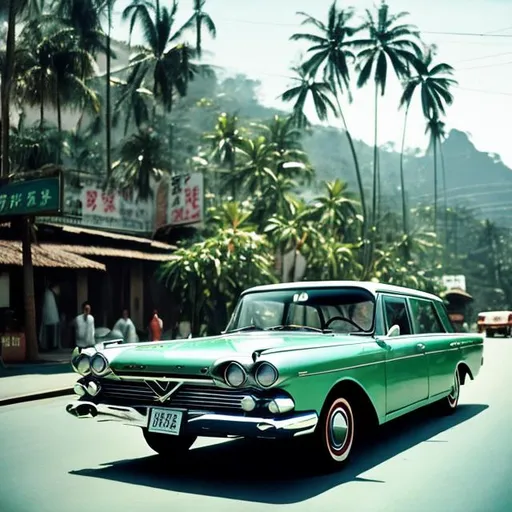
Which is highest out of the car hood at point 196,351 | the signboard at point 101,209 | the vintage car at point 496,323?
the signboard at point 101,209

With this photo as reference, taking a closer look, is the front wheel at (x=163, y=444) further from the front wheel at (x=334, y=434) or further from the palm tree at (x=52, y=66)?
the palm tree at (x=52, y=66)

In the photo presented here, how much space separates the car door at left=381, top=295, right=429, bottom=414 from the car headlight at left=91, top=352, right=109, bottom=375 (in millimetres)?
2483

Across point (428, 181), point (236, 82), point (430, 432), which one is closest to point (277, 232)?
point (430, 432)

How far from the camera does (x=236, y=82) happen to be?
14975 centimetres

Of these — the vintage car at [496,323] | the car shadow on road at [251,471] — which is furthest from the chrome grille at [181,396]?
the vintage car at [496,323]

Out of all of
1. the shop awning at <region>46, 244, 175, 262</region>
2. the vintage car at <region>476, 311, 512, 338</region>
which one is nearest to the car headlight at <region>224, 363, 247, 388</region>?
the shop awning at <region>46, 244, 175, 262</region>

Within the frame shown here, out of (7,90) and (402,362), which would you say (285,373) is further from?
(7,90)

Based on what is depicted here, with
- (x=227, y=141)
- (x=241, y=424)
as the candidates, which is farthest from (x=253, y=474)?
(x=227, y=141)

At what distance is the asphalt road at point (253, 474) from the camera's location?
5.04 meters

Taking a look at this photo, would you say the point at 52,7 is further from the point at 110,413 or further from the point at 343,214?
the point at 110,413

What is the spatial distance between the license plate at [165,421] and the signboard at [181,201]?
22.0 m

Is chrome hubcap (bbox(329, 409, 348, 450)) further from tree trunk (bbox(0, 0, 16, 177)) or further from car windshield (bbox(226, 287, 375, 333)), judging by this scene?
tree trunk (bbox(0, 0, 16, 177))

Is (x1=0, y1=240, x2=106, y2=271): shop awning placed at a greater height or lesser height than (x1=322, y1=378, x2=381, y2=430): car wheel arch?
greater

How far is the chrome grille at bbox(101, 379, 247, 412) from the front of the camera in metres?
→ 5.40
